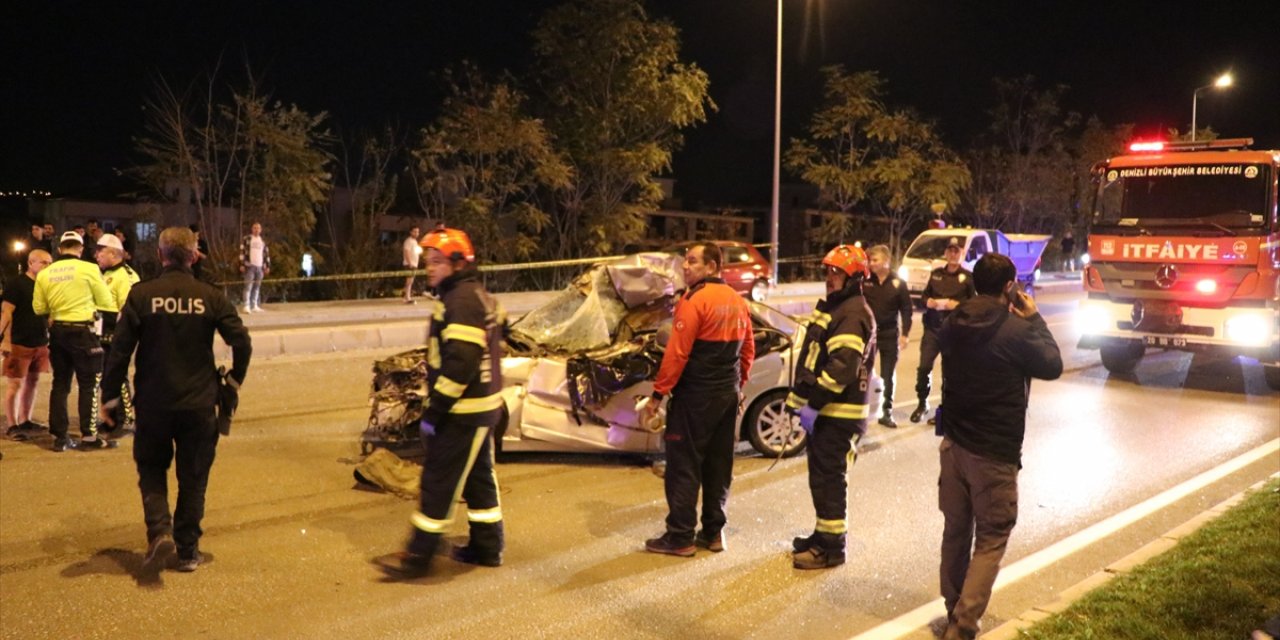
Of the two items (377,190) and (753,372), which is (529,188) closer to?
(377,190)

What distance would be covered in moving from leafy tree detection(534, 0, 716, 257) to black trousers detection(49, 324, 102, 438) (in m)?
20.2

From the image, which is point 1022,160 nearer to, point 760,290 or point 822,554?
point 760,290

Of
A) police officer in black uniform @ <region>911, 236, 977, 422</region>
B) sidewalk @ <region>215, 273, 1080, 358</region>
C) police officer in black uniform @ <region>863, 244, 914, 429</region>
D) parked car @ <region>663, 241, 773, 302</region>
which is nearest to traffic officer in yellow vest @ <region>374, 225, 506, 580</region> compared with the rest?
police officer in black uniform @ <region>863, 244, 914, 429</region>

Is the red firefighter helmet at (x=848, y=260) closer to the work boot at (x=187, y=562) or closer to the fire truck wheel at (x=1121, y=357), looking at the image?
the work boot at (x=187, y=562)

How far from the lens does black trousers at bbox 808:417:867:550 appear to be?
18.9 ft

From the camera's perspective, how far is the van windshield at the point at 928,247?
25.1 m

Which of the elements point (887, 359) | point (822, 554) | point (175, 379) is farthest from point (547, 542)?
point (887, 359)

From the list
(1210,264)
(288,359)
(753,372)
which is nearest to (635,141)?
(288,359)

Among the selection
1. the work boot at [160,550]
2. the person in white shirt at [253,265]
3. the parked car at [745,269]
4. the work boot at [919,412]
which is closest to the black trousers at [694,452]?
the work boot at [160,550]

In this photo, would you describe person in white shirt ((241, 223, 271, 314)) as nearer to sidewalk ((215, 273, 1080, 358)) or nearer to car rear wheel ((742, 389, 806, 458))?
sidewalk ((215, 273, 1080, 358))

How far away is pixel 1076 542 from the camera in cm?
635

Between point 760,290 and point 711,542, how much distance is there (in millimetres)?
18402

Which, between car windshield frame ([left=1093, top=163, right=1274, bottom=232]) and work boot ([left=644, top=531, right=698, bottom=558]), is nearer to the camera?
work boot ([left=644, top=531, right=698, bottom=558])

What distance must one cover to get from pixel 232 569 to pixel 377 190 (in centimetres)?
2273
